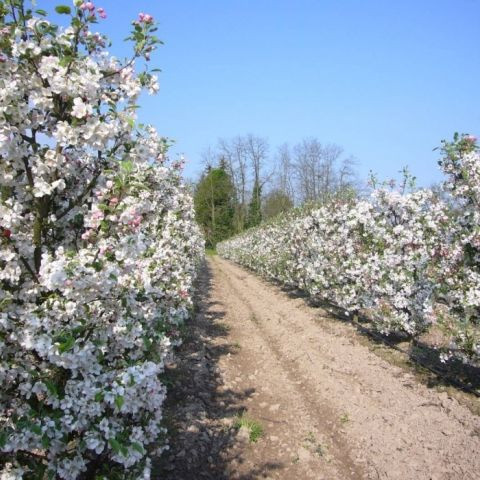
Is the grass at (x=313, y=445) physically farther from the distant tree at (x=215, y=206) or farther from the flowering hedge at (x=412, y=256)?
the distant tree at (x=215, y=206)

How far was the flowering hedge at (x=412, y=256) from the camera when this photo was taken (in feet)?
24.5

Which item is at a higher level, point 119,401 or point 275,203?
point 275,203

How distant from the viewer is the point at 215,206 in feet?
230

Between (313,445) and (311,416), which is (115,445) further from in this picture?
(311,416)

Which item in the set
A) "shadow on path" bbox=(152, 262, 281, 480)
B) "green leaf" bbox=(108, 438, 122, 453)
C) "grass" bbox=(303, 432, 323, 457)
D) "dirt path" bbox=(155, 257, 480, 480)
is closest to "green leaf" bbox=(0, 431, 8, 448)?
"green leaf" bbox=(108, 438, 122, 453)

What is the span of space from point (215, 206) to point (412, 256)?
61.6m

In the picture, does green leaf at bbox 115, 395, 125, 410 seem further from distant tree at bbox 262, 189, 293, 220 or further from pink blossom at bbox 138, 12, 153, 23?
distant tree at bbox 262, 189, 293, 220

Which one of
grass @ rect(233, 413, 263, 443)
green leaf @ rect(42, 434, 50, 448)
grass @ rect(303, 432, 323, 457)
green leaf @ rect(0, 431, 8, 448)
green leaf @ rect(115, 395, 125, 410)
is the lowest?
grass @ rect(303, 432, 323, 457)

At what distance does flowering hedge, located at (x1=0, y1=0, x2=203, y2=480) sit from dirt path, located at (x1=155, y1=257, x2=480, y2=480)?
2836 millimetres

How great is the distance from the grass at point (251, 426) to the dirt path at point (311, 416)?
7cm

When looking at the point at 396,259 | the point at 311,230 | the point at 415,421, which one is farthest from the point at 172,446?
the point at 311,230

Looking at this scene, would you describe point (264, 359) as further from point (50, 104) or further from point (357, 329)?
point (50, 104)

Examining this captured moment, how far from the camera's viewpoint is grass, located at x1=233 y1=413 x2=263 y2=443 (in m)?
6.68

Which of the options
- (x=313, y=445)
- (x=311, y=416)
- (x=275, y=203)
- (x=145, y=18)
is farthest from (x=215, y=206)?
(x=145, y=18)
